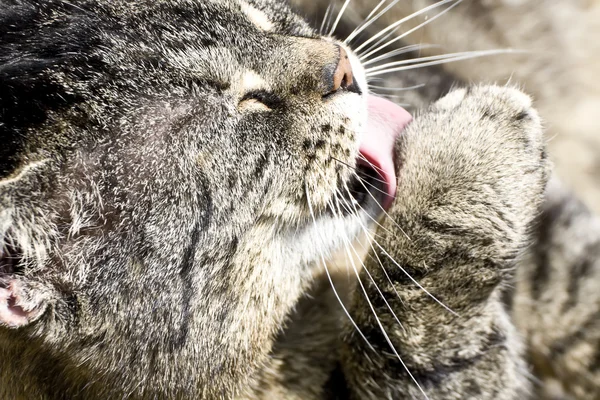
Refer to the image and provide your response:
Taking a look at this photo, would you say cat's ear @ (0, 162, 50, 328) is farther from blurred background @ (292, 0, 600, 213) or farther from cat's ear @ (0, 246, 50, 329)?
blurred background @ (292, 0, 600, 213)

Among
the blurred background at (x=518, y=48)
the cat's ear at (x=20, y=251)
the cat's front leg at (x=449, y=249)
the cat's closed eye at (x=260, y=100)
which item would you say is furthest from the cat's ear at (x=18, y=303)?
the blurred background at (x=518, y=48)

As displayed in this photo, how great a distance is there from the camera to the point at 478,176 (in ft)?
4.53

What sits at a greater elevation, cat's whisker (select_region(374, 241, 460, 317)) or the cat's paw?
the cat's paw

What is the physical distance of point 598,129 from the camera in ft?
7.43

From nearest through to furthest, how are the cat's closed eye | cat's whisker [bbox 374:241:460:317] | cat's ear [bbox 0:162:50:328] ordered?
cat's ear [bbox 0:162:50:328], the cat's closed eye, cat's whisker [bbox 374:241:460:317]

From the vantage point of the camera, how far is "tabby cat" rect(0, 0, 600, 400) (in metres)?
1.10

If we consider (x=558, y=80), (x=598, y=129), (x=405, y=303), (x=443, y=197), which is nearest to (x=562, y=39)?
(x=558, y=80)

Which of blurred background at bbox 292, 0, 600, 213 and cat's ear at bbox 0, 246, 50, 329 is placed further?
blurred background at bbox 292, 0, 600, 213

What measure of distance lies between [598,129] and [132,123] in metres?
1.80

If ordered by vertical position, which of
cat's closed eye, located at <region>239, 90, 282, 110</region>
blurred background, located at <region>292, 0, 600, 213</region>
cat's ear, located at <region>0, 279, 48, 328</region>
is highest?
blurred background, located at <region>292, 0, 600, 213</region>

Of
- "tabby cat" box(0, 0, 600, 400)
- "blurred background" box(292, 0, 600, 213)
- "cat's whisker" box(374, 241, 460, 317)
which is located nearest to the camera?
"tabby cat" box(0, 0, 600, 400)

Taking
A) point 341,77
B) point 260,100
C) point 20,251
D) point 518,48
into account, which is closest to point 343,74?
point 341,77

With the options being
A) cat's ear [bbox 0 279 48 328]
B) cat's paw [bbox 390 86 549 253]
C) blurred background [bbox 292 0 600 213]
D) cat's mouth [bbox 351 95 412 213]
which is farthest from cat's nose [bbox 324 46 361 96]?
Answer: cat's ear [bbox 0 279 48 328]

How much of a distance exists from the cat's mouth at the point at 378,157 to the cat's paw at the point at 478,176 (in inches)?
1.4
